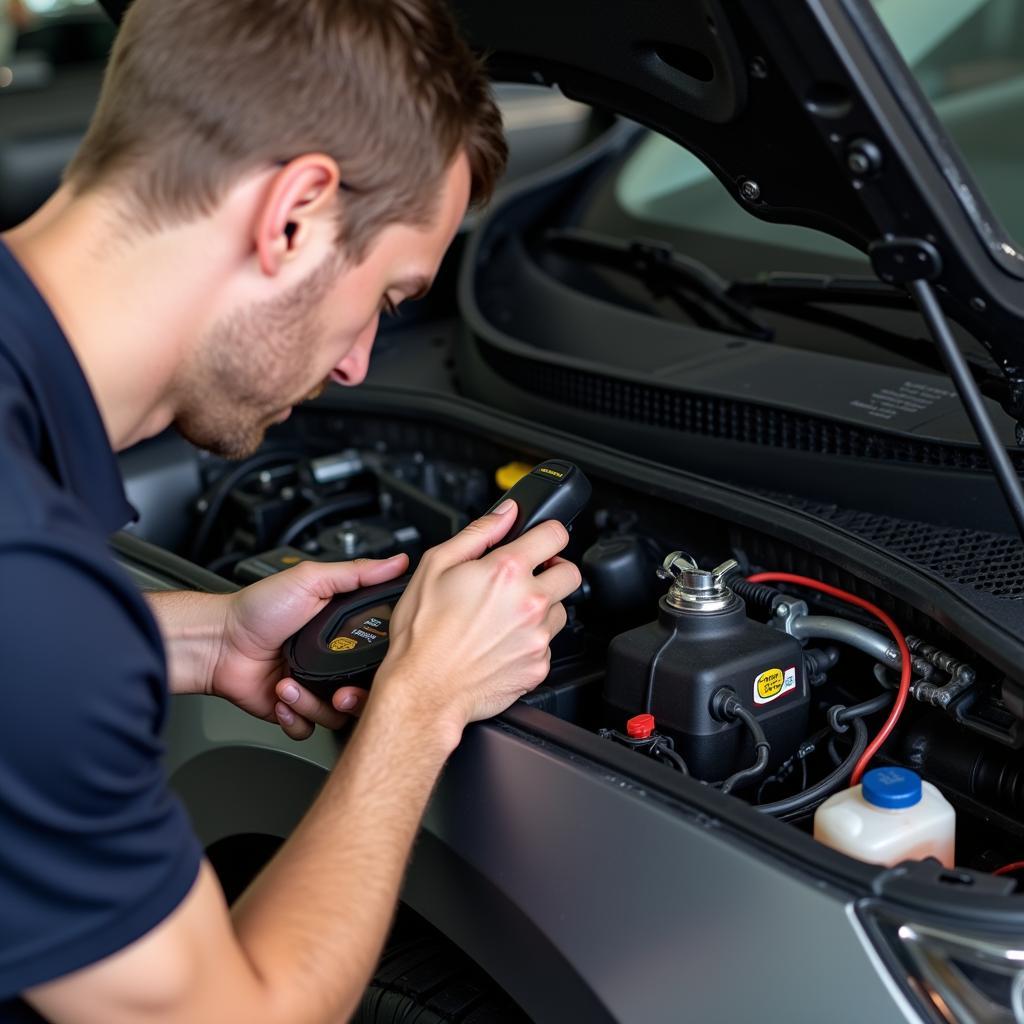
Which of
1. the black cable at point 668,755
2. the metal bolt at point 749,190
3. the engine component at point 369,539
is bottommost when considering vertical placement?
the engine component at point 369,539

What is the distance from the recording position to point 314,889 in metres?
1.04

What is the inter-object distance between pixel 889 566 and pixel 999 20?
1.21m

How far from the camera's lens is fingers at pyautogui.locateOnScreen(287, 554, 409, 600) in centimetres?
139

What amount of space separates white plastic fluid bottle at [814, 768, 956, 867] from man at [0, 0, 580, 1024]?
295 millimetres

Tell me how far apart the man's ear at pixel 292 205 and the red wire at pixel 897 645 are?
0.59 meters

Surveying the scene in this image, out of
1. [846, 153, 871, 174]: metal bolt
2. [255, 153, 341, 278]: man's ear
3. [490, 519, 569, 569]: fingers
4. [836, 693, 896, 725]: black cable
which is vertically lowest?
[836, 693, 896, 725]: black cable

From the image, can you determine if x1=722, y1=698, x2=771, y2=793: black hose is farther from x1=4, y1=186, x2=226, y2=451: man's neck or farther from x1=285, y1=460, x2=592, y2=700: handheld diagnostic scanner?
x1=4, y1=186, x2=226, y2=451: man's neck

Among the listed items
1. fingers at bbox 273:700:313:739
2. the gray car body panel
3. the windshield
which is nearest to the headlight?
the gray car body panel

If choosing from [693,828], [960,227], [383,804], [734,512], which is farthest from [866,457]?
[383,804]

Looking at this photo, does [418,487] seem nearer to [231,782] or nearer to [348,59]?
[231,782]

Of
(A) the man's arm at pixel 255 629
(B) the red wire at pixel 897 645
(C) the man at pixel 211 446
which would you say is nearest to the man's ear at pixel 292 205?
(C) the man at pixel 211 446

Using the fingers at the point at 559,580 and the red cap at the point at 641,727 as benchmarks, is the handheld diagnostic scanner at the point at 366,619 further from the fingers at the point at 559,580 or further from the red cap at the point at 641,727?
the red cap at the point at 641,727

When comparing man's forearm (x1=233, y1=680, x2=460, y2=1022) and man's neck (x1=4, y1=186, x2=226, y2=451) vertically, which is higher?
man's neck (x1=4, y1=186, x2=226, y2=451)

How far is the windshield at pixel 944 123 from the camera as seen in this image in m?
1.95
